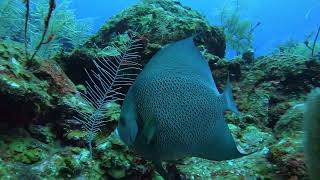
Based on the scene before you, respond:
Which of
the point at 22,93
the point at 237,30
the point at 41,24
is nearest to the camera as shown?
the point at 22,93

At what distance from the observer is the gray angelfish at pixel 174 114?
1832mm

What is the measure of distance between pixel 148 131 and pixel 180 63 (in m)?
0.49

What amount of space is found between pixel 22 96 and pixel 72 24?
4790 millimetres

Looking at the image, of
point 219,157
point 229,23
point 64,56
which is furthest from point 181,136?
point 229,23

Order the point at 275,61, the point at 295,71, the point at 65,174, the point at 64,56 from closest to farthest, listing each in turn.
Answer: the point at 65,174
the point at 64,56
the point at 295,71
the point at 275,61

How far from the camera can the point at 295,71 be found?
218 inches

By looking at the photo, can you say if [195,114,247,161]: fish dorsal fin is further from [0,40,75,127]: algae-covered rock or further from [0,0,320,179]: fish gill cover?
[0,40,75,127]: algae-covered rock

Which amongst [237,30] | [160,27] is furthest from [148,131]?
[237,30]

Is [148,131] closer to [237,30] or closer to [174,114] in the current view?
[174,114]

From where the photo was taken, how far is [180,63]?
6.56ft

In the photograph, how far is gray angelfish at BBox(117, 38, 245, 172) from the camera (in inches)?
72.1

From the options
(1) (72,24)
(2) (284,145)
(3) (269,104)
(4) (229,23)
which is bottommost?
(2) (284,145)

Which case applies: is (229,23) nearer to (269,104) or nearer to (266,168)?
(269,104)

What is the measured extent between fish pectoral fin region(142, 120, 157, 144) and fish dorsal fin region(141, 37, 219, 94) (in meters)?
0.30
